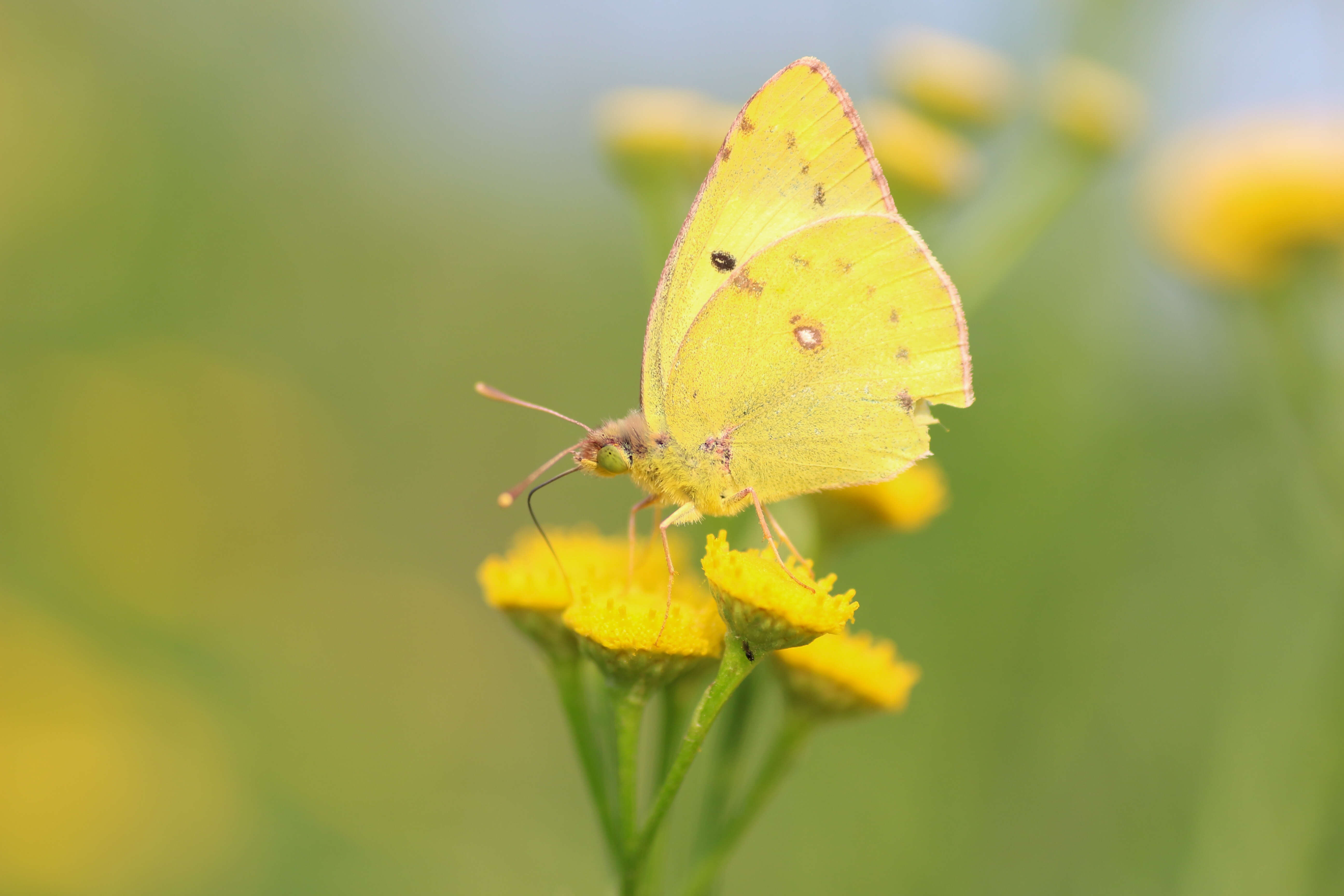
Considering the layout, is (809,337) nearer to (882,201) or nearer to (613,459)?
(882,201)

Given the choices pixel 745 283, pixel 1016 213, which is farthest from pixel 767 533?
pixel 1016 213

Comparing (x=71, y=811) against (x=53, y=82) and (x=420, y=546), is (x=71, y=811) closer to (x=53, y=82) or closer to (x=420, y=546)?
(x=420, y=546)

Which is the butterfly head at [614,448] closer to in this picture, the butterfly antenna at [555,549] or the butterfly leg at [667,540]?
the butterfly antenna at [555,549]

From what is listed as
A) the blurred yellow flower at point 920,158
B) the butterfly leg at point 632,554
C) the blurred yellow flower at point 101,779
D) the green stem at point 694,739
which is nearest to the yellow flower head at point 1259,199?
the blurred yellow flower at point 920,158

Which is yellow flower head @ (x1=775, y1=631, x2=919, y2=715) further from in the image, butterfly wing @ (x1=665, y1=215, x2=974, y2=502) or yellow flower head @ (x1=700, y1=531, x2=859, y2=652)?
butterfly wing @ (x1=665, y1=215, x2=974, y2=502)

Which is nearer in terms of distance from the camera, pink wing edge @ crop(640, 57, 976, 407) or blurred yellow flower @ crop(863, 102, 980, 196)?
pink wing edge @ crop(640, 57, 976, 407)

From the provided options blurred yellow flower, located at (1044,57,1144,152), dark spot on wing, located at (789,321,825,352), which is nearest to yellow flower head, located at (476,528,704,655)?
dark spot on wing, located at (789,321,825,352)
